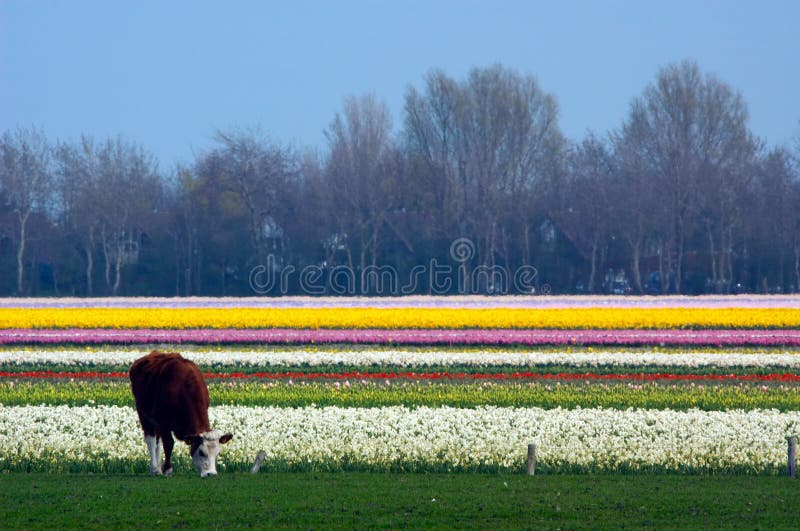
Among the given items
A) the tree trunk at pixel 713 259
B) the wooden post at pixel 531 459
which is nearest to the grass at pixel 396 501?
the wooden post at pixel 531 459

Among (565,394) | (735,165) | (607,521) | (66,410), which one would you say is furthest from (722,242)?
(607,521)

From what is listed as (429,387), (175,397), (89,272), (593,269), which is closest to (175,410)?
(175,397)

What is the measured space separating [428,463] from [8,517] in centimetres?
485

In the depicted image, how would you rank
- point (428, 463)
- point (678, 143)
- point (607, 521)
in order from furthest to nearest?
point (678, 143) < point (428, 463) < point (607, 521)

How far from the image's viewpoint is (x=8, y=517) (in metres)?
10.5

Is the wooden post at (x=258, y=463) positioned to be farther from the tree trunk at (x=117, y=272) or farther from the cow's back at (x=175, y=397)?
the tree trunk at (x=117, y=272)

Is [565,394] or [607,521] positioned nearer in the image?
[607,521]

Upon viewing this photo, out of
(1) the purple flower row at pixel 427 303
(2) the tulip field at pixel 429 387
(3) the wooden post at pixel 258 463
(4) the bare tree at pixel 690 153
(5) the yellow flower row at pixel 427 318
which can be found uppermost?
(4) the bare tree at pixel 690 153

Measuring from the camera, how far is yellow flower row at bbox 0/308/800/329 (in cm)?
3478

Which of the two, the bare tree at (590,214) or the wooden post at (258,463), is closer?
the wooden post at (258,463)

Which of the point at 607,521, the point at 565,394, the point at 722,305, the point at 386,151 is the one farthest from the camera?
the point at 386,151

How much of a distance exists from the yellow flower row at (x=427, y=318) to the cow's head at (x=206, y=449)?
2192 cm

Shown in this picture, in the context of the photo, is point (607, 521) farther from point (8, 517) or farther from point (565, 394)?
point (565, 394)

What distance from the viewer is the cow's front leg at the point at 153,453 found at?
12.9 m
